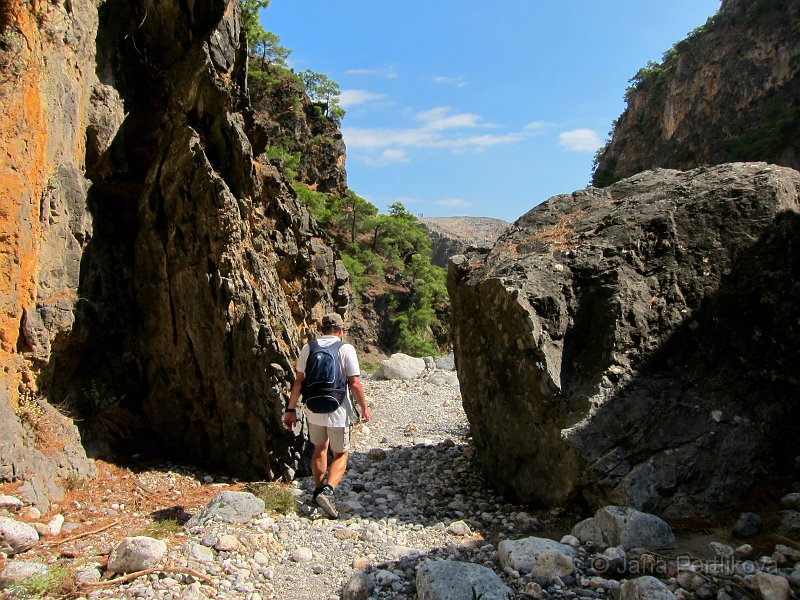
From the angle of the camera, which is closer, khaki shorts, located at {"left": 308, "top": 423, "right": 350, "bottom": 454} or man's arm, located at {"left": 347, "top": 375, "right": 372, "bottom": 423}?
man's arm, located at {"left": 347, "top": 375, "right": 372, "bottom": 423}

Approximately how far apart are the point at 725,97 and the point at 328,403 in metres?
51.7

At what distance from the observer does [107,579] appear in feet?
12.6

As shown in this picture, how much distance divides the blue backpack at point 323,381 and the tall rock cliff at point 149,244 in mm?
1634

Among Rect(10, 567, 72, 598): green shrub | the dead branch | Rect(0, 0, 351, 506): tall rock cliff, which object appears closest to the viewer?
Rect(10, 567, 72, 598): green shrub

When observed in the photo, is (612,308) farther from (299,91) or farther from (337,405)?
(299,91)

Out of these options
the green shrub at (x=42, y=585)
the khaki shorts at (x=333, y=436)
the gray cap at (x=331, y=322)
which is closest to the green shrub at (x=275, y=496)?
the khaki shorts at (x=333, y=436)

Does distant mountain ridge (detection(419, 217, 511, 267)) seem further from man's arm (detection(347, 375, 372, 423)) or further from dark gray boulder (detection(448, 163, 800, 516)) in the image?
man's arm (detection(347, 375, 372, 423))

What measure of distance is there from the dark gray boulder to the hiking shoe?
192cm

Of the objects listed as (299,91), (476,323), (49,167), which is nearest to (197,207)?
(49,167)

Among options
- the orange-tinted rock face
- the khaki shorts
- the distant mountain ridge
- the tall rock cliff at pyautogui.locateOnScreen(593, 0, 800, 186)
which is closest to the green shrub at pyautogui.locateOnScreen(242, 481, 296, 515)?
the khaki shorts

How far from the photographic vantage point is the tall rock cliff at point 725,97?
3919 cm

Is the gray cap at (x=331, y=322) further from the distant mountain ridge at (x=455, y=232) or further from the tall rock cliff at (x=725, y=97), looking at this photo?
the distant mountain ridge at (x=455, y=232)

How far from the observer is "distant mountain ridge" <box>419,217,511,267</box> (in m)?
62.3

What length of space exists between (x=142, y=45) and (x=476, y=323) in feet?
19.8
